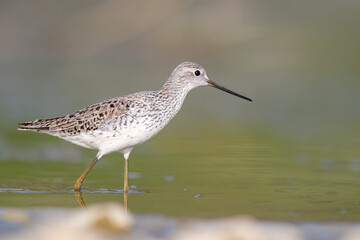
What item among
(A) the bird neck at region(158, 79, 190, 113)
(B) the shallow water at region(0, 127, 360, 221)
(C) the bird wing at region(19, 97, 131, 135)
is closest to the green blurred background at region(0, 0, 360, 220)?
(B) the shallow water at region(0, 127, 360, 221)

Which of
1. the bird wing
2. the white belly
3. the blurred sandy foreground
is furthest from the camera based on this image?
the bird wing

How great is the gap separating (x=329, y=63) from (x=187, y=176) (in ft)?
60.6

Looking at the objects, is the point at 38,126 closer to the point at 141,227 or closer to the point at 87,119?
the point at 87,119

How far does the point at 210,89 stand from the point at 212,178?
1436 centimetres

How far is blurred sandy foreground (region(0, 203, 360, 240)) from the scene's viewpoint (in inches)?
250

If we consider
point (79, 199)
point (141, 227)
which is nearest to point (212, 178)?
point (79, 199)

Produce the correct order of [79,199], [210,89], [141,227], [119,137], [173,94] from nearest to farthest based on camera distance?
[141,227] → [79,199] → [119,137] → [173,94] → [210,89]

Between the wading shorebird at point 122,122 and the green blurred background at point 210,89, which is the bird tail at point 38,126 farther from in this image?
the green blurred background at point 210,89

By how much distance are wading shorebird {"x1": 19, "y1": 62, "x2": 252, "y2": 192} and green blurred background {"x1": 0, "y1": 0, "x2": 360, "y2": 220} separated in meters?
0.54

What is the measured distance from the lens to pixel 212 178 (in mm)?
10641

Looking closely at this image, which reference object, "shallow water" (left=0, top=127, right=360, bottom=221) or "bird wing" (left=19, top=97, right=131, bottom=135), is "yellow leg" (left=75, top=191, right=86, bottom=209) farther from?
"bird wing" (left=19, top=97, right=131, bottom=135)

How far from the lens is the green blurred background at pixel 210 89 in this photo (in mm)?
10602

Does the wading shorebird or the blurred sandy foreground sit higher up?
the wading shorebird

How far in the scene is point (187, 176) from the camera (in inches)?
427
